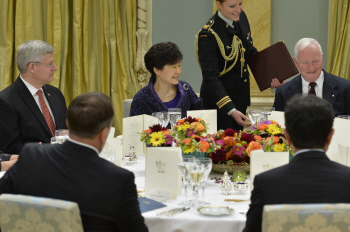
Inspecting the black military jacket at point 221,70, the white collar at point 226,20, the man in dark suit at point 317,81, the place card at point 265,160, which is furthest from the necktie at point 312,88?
the place card at point 265,160

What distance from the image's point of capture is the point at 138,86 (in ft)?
17.1

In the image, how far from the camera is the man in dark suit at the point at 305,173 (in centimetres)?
133

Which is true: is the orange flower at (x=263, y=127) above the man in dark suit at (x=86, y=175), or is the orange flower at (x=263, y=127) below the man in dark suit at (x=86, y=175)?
above

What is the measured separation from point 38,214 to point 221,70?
253 cm

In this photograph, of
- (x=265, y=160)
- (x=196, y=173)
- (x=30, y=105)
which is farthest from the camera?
(x=30, y=105)

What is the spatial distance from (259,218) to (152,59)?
2182 millimetres

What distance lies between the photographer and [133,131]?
2.62m

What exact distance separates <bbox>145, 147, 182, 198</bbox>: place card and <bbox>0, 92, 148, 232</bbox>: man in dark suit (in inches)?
17.2

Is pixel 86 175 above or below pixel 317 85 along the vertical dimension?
below

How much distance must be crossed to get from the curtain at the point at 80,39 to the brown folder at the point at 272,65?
1.87 m

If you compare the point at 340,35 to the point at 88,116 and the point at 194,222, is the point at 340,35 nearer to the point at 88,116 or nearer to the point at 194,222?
the point at 194,222

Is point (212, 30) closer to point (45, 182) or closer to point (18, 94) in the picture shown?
point (18, 94)

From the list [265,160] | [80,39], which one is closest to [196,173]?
[265,160]

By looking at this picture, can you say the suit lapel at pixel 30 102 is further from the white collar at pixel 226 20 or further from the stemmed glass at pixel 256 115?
the white collar at pixel 226 20
